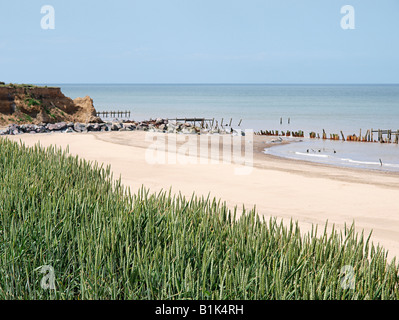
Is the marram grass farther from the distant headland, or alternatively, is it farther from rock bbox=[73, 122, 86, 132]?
the distant headland

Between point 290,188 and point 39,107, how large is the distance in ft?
82.8

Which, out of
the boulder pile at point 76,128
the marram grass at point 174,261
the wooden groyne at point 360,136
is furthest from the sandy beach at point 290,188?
the wooden groyne at point 360,136

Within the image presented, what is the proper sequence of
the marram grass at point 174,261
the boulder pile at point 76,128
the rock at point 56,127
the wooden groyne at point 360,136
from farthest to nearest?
1. the wooden groyne at point 360,136
2. the rock at point 56,127
3. the boulder pile at point 76,128
4. the marram grass at point 174,261

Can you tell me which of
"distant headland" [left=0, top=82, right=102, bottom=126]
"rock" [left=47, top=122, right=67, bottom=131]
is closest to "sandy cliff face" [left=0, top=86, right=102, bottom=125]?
"distant headland" [left=0, top=82, right=102, bottom=126]

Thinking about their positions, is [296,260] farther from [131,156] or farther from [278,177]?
[131,156]

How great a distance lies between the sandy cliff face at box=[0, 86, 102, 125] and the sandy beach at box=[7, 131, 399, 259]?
576 inches

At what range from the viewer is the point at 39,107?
33656 mm

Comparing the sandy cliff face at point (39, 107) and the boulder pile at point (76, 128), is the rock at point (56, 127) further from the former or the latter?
the sandy cliff face at point (39, 107)

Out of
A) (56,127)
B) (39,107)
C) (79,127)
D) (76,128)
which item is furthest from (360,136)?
(39,107)

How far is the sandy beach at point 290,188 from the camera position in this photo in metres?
9.32

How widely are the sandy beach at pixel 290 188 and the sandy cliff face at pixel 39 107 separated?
14.6m

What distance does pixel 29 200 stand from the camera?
18.0 feet
